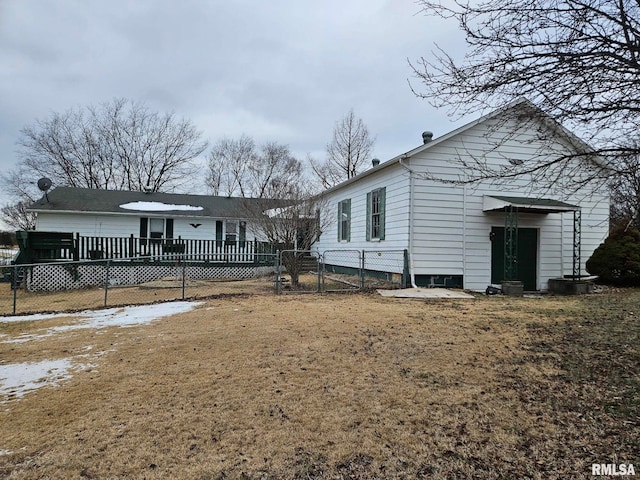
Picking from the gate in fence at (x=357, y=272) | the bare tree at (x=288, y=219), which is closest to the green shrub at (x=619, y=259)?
the gate in fence at (x=357, y=272)

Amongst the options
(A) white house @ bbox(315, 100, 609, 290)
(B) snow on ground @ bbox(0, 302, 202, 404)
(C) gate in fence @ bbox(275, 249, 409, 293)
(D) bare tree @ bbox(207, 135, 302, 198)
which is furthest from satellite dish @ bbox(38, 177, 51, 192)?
(D) bare tree @ bbox(207, 135, 302, 198)

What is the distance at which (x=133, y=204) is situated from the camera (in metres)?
19.7

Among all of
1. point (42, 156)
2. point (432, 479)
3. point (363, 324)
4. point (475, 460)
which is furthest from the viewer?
point (42, 156)

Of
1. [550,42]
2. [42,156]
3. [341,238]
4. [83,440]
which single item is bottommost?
[83,440]

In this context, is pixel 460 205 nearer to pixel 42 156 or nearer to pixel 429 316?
pixel 429 316

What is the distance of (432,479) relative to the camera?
2469mm

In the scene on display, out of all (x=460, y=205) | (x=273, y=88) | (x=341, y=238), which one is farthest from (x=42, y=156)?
(x=460, y=205)

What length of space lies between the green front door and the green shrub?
182cm

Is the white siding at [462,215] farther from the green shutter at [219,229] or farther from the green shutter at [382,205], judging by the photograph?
the green shutter at [219,229]

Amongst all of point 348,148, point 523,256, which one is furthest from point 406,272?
point 348,148

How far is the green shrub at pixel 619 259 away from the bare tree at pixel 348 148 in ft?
70.6

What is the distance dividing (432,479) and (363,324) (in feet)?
13.9

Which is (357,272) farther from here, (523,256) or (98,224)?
(98,224)

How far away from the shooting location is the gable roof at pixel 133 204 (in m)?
18.3
